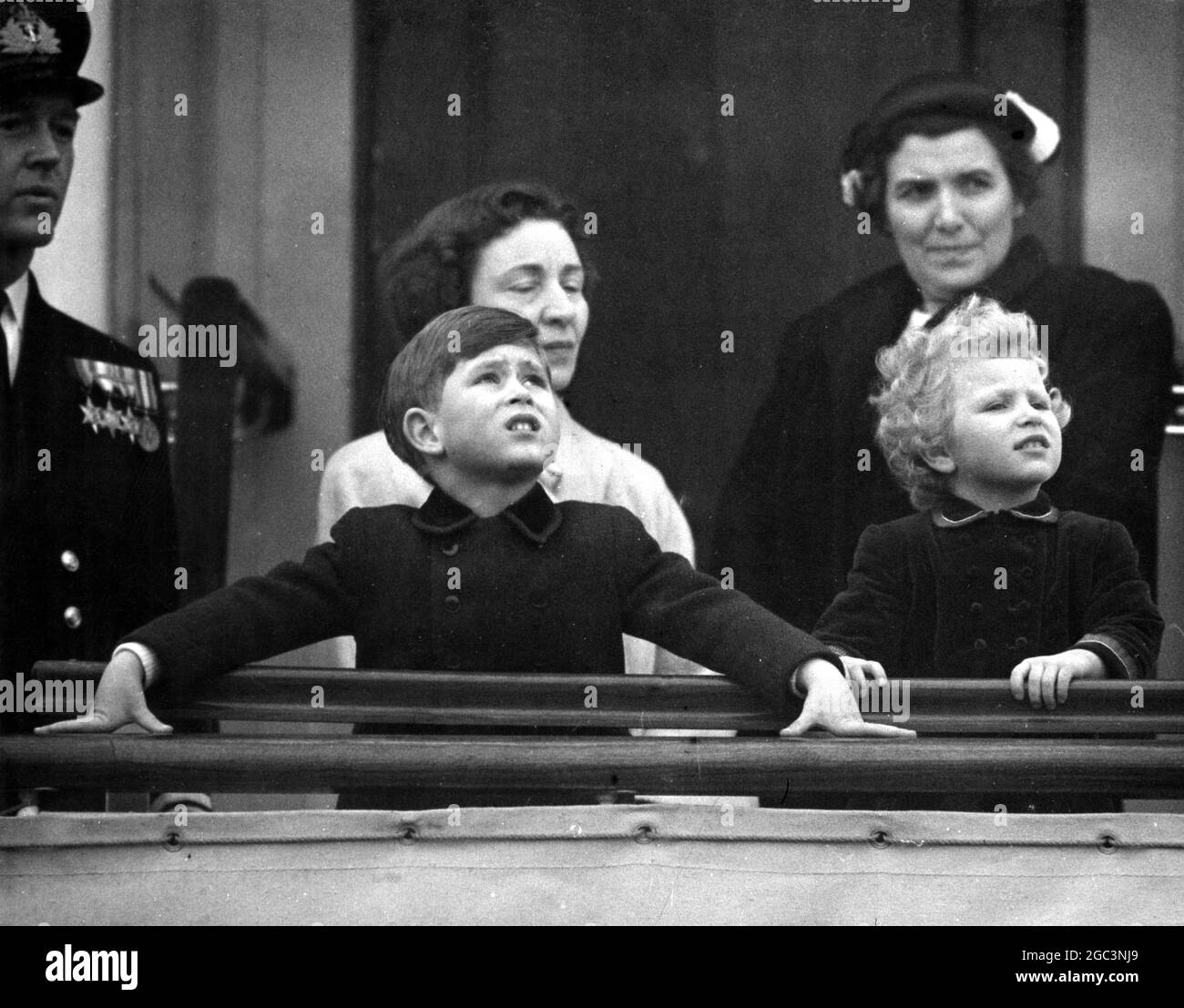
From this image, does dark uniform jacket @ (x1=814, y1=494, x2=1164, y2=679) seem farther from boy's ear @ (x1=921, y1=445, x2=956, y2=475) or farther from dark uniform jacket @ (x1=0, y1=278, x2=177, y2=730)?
dark uniform jacket @ (x1=0, y1=278, x2=177, y2=730)

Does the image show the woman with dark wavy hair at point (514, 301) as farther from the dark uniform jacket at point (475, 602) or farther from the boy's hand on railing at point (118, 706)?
the boy's hand on railing at point (118, 706)

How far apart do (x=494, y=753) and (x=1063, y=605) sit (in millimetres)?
1494

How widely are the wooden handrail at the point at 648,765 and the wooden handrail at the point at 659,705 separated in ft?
0.17

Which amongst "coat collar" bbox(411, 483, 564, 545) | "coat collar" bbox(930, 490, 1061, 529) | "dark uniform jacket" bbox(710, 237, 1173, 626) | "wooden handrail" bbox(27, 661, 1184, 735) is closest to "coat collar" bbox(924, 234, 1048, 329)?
"dark uniform jacket" bbox(710, 237, 1173, 626)

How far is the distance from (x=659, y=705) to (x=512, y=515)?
0.61 metres

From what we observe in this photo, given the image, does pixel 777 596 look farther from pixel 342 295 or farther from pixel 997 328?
pixel 342 295

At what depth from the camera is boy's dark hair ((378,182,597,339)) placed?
17.0ft

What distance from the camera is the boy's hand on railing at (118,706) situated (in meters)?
5.05

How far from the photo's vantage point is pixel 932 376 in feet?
16.9

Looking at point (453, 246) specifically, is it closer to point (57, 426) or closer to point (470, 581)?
point (470, 581)

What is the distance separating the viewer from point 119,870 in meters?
4.91

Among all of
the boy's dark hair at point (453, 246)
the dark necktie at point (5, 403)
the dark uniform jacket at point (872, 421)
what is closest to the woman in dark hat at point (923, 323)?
the dark uniform jacket at point (872, 421)

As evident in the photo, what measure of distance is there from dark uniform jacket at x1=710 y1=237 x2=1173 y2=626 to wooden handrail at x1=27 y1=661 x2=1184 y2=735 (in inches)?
12.8
